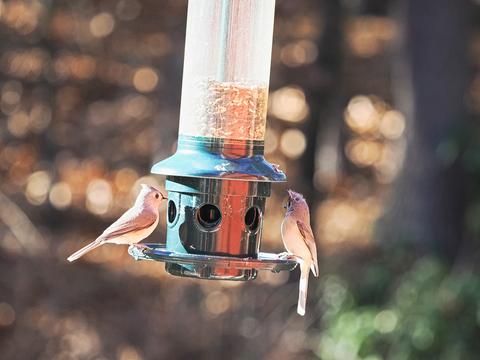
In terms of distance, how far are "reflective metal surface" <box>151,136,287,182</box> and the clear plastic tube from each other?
0.06 m

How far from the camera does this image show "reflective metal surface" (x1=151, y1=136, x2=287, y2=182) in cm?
443

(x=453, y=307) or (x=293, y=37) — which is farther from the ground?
(x=293, y=37)

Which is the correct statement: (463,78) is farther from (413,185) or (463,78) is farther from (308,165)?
(308,165)

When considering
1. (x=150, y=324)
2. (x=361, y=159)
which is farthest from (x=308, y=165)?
→ (x=150, y=324)

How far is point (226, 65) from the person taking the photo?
15.2ft

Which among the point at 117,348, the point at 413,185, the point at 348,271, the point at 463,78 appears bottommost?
the point at 117,348

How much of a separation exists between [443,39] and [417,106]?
21.1 inches

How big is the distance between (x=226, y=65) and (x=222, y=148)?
0.32 meters

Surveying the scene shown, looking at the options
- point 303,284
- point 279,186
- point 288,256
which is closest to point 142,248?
point 288,256

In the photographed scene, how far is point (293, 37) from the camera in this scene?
A: 11805mm

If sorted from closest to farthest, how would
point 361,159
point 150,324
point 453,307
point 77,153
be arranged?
point 453,307 < point 150,324 < point 77,153 < point 361,159

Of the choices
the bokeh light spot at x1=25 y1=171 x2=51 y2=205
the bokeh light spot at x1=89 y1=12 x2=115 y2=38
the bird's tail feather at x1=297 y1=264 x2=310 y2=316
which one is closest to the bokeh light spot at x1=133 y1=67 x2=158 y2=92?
the bokeh light spot at x1=89 y1=12 x2=115 y2=38

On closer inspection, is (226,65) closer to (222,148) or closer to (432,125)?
(222,148)

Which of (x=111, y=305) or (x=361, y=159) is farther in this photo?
(x=361, y=159)
